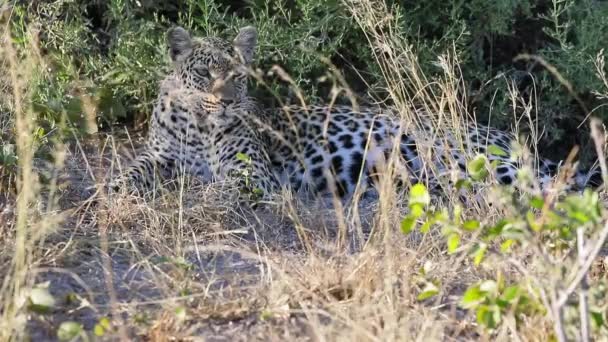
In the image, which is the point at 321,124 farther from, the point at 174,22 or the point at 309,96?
the point at 174,22

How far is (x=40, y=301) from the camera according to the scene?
4.28m

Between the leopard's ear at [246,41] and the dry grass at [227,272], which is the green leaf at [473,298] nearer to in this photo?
the dry grass at [227,272]

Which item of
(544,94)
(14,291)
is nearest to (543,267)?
(14,291)

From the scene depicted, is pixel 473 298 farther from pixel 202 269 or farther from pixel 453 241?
pixel 202 269

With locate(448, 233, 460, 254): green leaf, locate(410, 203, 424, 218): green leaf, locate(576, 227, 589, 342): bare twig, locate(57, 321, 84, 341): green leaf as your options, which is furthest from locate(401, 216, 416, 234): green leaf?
locate(57, 321, 84, 341): green leaf

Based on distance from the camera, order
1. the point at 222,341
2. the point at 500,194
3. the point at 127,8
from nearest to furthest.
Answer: the point at 500,194
the point at 222,341
the point at 127,8

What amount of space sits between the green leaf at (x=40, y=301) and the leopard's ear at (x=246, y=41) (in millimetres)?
3072

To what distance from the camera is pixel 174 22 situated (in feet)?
27.1

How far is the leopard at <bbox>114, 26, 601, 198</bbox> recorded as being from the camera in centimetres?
711

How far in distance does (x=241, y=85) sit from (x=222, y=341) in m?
3.10

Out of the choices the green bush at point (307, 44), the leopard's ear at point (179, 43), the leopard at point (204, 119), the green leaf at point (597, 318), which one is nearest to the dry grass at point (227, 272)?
the green leaf at point (597, 318)

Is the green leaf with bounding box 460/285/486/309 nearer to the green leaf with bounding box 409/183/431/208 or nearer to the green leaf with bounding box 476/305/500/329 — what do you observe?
the green leaf with bounding box 476/305/500/329

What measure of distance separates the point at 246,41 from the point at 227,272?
2399mm

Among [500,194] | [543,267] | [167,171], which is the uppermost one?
[500,194]
